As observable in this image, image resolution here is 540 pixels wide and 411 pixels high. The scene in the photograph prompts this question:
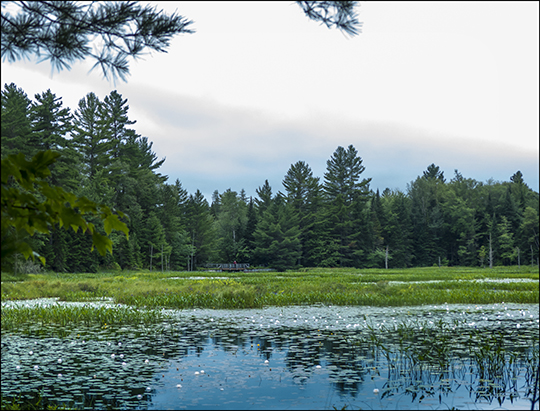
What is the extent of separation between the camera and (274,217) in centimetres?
6744

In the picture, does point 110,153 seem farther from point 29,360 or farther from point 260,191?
point 29,360

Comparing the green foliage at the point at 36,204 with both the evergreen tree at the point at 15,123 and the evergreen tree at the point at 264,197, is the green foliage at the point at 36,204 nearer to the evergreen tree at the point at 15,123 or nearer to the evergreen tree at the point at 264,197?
the evergreen tree at the point at 15,123

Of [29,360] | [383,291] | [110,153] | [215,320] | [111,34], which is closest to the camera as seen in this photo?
[111,34]

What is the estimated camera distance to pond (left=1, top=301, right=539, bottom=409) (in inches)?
257

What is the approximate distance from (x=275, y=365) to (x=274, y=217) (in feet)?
194

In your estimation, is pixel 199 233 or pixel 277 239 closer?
pixel 277 239

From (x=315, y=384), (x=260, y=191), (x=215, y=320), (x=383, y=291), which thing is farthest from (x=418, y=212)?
(x=315, y=384)

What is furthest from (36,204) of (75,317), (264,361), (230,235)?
(230,235)

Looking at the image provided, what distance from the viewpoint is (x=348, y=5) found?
5.07 meters

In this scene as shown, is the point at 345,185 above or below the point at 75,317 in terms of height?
above

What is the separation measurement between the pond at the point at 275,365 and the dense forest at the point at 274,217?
1345 inches

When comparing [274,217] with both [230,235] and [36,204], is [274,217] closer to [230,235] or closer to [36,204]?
[230,235]

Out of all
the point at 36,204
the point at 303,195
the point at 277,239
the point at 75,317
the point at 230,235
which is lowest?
the point at 75,317

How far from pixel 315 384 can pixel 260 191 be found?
234 ft
